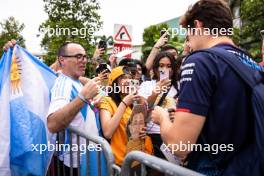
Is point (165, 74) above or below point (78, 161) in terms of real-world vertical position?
above

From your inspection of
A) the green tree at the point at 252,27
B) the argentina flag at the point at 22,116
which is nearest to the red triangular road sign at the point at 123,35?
the argentina flag at the point at 22,116

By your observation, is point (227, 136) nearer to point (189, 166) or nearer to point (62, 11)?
point (189, 166)

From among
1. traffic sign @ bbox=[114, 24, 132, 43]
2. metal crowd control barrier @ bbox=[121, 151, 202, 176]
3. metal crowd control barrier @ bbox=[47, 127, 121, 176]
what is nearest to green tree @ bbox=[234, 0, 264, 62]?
traffic sign @ bbox=[114, 24, 132, 43]

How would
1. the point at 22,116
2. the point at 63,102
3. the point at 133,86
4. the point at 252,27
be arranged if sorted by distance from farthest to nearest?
the point at 252,27 → the point at 22,116 → the point at 133,86 → the point at 63,102

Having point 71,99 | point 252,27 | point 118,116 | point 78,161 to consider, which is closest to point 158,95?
point 118,116

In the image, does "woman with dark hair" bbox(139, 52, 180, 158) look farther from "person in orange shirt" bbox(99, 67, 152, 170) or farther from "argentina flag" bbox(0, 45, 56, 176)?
"argentina flag" bbox(0, 45, 56, 176)

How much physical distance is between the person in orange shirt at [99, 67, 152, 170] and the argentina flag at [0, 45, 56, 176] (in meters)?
0.62

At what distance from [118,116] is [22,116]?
37.9 inches

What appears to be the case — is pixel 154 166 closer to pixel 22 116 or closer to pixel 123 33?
pixel 22 116

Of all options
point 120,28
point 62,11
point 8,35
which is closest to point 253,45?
point 62,11

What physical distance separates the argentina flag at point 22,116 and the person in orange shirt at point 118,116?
619mm

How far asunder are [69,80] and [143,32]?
114 ft

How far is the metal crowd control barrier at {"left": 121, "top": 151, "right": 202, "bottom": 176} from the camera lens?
1831 millimetres

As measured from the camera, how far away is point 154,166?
6.71 feet
